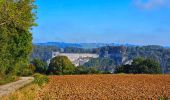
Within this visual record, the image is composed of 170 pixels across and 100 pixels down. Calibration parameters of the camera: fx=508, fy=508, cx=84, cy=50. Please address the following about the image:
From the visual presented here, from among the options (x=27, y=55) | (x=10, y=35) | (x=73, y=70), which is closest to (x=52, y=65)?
(x=73, y=70)

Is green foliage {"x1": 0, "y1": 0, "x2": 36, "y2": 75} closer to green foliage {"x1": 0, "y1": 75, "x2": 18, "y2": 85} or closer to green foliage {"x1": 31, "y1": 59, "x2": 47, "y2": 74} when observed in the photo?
green foliage {"x1": 0, "y1": 75, "x2": 18, "y2": 85}

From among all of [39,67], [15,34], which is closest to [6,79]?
[15,34]

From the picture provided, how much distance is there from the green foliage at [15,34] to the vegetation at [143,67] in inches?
1608

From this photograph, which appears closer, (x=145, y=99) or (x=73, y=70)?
(x=145, y=99)

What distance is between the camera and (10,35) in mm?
51438

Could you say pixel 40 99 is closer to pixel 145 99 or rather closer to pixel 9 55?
pixel 145 99

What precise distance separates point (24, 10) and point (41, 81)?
63.7 ft

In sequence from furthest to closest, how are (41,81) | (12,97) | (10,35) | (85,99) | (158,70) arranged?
1. (158,70)
2. (41,81)
3. (10,35)
4. (85,99)
5. (12,97)

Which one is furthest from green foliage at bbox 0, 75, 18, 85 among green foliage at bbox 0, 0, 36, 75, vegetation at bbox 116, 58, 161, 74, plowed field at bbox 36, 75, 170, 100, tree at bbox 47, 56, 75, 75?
vegetation at bbox 116, 58, 161, 74

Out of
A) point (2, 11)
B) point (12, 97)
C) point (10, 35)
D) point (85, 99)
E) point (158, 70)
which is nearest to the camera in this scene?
point (12, 97)

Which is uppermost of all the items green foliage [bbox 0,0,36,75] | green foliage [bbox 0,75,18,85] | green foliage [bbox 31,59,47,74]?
green foliage [bbox 0,0,36,75]

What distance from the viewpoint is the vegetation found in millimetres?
97188

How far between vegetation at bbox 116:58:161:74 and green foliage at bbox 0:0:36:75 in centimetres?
4085

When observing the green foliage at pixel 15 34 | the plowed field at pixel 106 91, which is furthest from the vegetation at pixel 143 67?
the green foliage at pixel 15 34
